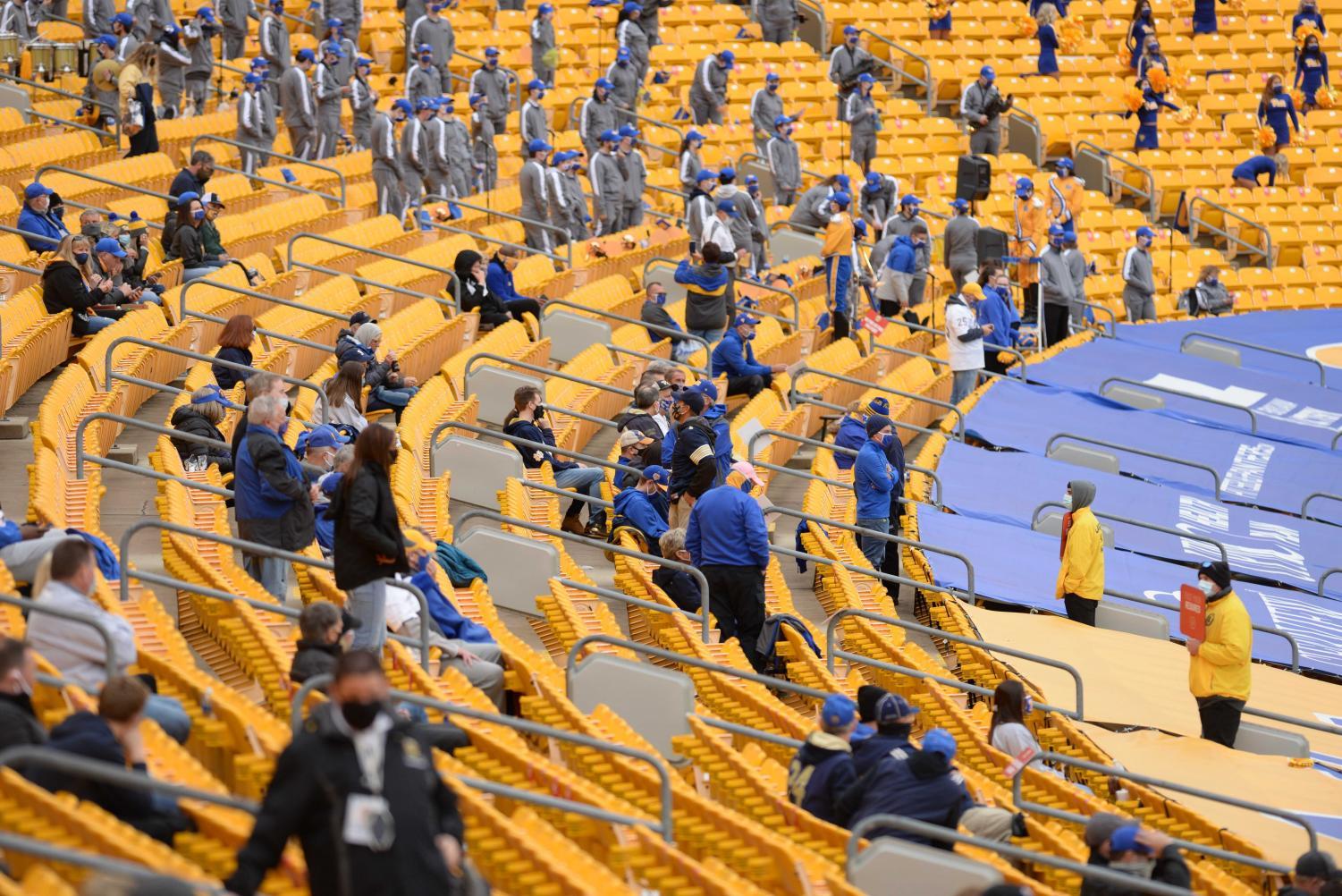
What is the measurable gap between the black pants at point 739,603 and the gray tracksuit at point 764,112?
12857 millimetres

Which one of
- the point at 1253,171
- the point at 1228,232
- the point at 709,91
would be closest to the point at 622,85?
the point at 709,91

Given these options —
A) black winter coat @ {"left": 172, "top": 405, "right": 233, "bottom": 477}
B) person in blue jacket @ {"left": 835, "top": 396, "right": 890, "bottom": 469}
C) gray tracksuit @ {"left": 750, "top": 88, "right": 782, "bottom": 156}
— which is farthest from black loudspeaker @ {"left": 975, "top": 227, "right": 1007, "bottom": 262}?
black winter coat @ {"left": 172, "top": 405, "right": 233, "bottom": 477}

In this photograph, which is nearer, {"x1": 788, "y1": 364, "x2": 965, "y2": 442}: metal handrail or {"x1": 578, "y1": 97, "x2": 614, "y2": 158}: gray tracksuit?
{"x1": 788, "y1": 364, "x2": 965, "y2": 442}: metal handrail

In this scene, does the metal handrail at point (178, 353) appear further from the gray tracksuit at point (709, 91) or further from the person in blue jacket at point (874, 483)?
the gray tracksuit at point (709, 91)

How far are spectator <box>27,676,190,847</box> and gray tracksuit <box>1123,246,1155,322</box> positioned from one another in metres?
17.8

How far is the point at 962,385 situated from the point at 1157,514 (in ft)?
8.50

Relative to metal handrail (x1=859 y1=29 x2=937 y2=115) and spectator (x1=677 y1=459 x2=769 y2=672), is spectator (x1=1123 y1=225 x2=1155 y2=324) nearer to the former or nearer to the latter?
metal handrail (x1=859 y1=29 x2=937 y2=115)

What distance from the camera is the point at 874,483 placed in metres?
13.3

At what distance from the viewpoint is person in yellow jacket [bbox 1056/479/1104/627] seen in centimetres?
1276

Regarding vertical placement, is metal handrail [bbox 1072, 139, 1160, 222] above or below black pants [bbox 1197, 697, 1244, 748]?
above

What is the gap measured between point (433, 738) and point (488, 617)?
2.88 meters

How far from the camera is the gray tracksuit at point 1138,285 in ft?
74.0

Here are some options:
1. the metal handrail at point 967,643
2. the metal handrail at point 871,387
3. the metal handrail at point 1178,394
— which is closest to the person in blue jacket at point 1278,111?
the metal handrail at point 1178,394

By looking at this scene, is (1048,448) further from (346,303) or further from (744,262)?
(346,303)
